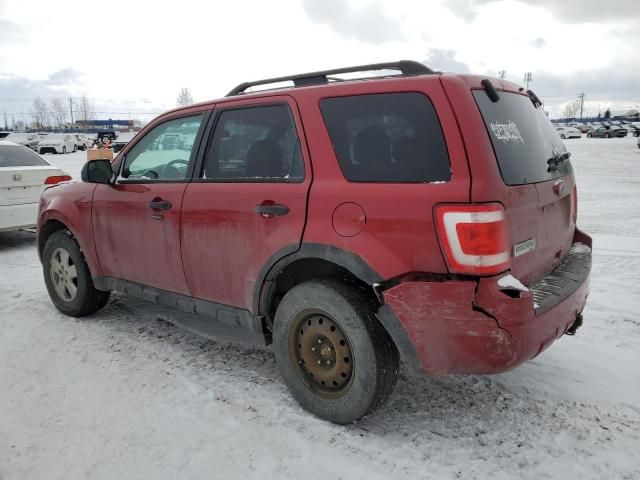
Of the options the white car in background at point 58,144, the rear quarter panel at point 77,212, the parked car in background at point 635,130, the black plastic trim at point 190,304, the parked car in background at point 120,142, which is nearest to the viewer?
the black plastic trim at point 190,304

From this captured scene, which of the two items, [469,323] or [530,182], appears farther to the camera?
[530,182]

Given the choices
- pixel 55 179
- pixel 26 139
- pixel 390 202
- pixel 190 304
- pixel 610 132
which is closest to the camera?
pixel 390 202

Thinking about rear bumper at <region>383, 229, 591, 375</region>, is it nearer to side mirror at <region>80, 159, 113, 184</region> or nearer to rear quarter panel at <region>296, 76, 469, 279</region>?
rear quarter panel at <region>296, 76, 469, 279</region>

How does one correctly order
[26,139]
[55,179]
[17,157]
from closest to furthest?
[55,179], [17,157], [26,139]

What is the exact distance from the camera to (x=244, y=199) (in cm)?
318

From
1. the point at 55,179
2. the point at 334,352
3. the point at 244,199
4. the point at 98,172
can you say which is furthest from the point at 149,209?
the point at 55,179

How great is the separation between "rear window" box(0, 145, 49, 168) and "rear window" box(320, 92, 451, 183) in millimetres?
6673

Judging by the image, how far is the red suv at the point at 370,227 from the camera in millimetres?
2461

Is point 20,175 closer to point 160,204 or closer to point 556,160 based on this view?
point 160,204

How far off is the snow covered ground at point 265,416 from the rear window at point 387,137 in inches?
55.2

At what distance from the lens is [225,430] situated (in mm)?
2906

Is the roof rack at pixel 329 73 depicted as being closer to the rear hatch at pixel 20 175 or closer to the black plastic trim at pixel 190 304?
the black plastic trim at pixel 190 304

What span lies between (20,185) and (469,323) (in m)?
7.25

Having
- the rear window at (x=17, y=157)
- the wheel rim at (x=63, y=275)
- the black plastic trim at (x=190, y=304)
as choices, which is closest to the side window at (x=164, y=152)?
the black plastic trim at (x=190, y=304)
